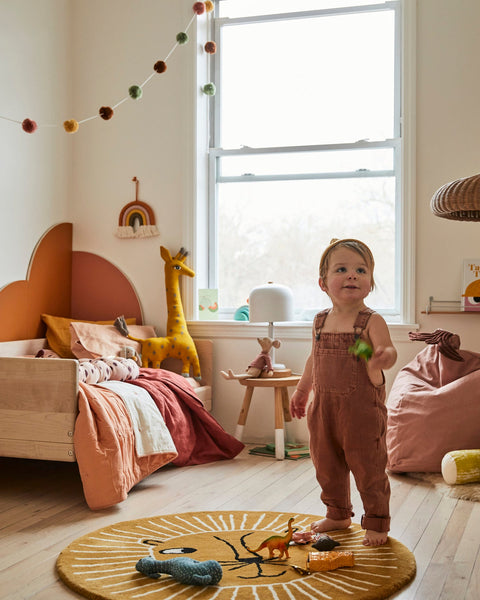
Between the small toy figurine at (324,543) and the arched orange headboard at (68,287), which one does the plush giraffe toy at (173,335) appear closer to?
the arched orange headboard at (68,287)

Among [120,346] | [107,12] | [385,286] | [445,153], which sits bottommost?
[120,346]

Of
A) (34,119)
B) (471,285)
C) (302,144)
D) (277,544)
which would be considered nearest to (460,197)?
(277,544)

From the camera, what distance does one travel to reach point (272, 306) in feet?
12.6

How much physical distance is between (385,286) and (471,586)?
2.42 meters

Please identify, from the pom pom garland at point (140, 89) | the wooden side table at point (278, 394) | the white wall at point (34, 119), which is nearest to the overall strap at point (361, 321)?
the wooden side table at point (278, 394)

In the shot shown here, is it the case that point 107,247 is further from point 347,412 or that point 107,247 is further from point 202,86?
point 347,412

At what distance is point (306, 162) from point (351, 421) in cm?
248

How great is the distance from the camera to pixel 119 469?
2785 millimetres

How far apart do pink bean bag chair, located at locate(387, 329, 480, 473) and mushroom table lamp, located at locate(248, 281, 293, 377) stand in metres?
0.72

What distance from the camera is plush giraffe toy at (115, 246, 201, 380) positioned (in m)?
4.03

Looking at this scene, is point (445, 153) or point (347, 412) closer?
point (347, 412)

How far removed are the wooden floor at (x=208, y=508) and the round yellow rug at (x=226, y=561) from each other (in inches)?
2.5

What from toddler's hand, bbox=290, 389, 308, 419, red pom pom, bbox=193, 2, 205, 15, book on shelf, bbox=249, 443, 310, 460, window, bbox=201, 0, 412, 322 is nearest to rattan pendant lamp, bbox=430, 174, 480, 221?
toddler's hand, bbox=290, 389, 308, 419

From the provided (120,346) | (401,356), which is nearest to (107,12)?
(120,346)
